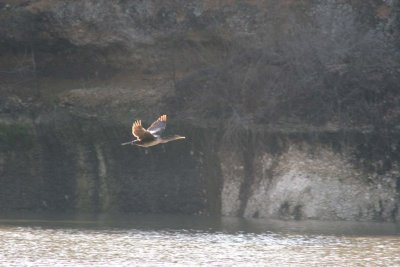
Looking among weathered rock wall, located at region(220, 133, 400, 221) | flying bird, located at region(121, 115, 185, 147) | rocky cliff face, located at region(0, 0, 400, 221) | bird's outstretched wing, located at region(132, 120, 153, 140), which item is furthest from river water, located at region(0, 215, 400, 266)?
bird's outstretched wing, located at region(132, 120, 153, 140)

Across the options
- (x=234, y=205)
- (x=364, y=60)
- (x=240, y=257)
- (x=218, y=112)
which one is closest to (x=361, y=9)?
(x=364, y=60)

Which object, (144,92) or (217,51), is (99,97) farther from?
(217,51)

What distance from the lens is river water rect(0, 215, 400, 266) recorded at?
70.0 feet

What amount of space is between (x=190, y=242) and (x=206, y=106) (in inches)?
336

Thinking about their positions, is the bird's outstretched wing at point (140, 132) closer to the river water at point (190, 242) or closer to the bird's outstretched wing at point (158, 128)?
the bird's outstretched wing at point (158, 128)

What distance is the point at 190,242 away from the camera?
23828 millimetres

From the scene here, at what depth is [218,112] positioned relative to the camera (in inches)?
1249

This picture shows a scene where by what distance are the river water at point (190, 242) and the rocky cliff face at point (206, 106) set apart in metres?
1.42

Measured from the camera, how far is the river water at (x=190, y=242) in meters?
21.3

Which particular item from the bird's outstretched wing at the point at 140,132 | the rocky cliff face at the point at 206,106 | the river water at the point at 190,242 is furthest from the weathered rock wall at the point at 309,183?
the bird's outstretched wing at the point at 140,132

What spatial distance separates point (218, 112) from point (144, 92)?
2591mm

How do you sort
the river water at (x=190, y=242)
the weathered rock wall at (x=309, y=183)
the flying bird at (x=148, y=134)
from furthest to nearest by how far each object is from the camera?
the weathered rock wall at (x=309, y=183) < the flying bird at (x=148, y=134) < the river water at (x=190, y=242)

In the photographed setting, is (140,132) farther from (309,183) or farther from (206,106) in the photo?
(206,106)

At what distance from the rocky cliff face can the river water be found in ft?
4.66
